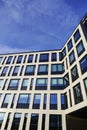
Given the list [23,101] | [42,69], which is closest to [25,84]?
[23,101]

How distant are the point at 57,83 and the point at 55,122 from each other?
312 inches

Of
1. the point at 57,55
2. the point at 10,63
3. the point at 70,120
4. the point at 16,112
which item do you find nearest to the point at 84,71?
the point at 70,120

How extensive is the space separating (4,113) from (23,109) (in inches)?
157

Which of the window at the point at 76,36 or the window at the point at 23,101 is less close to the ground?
the window at the point at 76,36

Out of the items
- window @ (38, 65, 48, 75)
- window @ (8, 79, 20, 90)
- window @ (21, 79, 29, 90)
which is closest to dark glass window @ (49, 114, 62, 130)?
window @ (21, 79, 29, 90)

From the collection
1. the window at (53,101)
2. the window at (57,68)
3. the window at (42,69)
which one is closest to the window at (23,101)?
the window at (53,101)

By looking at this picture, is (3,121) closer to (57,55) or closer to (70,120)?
(70,120)

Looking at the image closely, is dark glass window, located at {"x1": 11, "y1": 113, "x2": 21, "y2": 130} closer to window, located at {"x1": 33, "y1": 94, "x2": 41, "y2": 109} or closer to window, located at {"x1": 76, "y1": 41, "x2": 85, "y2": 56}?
window, located at {"x1": 33, "y1": 94, "x2": 41, "y2": 109}

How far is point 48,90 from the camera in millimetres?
27516

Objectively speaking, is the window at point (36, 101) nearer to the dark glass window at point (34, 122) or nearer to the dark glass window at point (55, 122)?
the dark glass window at point (34, 122)

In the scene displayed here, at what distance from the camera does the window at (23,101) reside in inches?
1048

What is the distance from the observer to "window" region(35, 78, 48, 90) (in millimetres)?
28453

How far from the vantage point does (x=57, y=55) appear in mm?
33438

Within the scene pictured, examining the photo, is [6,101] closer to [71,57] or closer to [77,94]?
[77,94]
